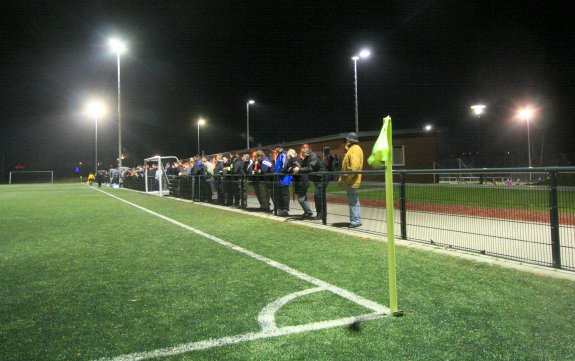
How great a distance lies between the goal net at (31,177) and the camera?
6278 cm

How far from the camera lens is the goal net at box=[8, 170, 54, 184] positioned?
62781 millimetres

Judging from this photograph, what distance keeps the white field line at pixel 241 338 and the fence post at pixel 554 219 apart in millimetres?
2866

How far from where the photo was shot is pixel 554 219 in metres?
4.73

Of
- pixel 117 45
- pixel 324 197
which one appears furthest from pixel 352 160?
pixel 117 45

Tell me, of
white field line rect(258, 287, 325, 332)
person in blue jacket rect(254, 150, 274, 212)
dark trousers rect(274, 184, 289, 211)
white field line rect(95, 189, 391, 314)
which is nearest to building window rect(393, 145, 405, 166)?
person in blue jacket rect(254, 150, 274, 212)

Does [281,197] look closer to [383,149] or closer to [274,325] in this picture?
[383,149]

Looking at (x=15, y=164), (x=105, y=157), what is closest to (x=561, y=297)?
(x=105, y=157)

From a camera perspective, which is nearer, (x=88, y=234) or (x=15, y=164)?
(x=88, y=234)

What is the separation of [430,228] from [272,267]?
304cm

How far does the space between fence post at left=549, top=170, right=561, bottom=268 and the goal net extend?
2872 inches

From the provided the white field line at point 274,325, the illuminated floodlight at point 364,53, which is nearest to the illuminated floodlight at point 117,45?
the illuminated floodlight at point 364,53

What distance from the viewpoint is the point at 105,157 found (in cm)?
6500

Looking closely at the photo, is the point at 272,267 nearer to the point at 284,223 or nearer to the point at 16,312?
the point at 16,312

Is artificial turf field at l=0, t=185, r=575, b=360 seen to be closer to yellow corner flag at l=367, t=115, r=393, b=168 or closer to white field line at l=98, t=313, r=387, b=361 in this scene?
white field line at l=98, t=313, r=387, b=361
